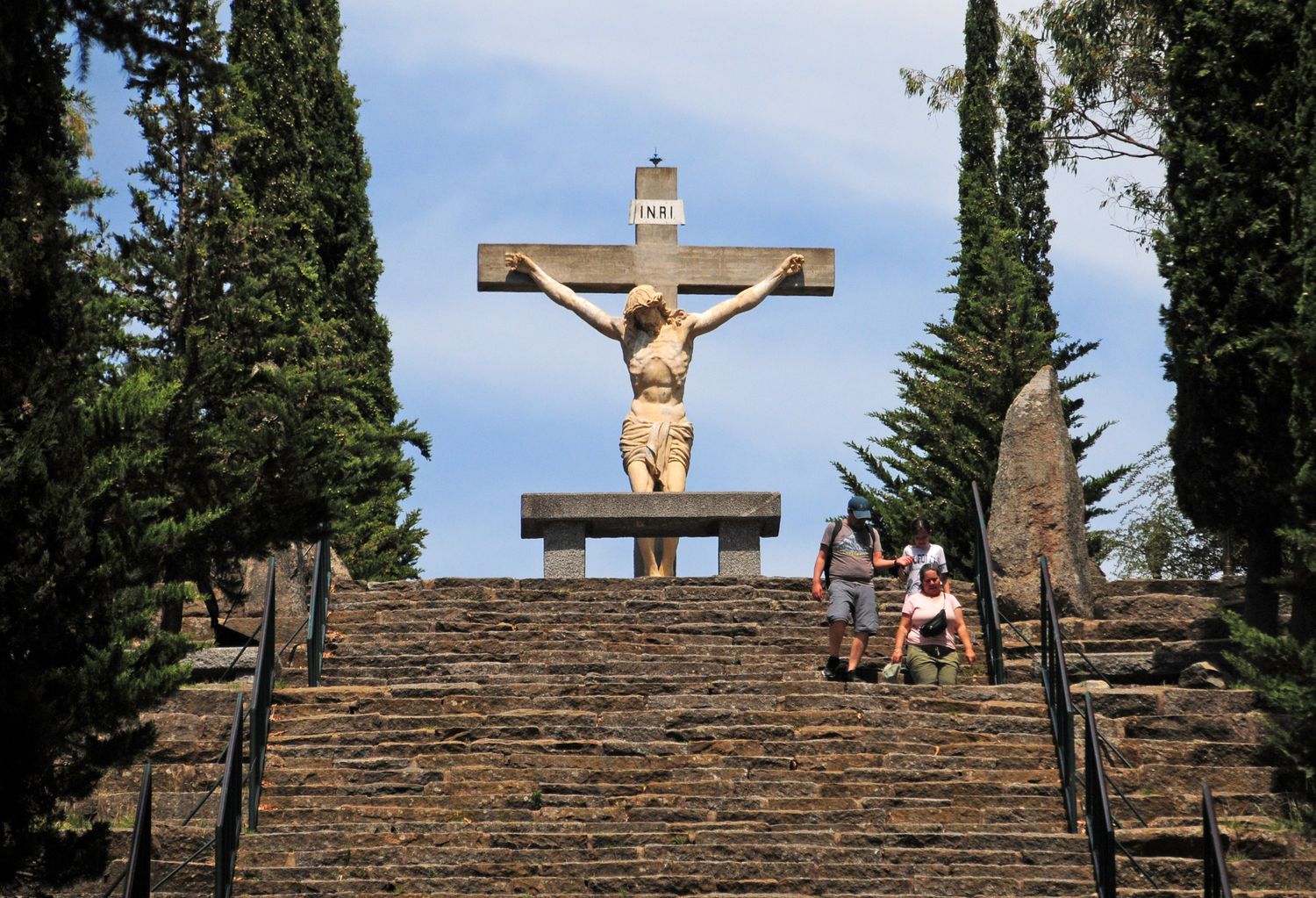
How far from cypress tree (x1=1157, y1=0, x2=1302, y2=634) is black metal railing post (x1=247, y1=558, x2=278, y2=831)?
7.34 m

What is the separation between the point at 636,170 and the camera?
20516 mm

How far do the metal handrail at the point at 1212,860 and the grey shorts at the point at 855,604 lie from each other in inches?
156

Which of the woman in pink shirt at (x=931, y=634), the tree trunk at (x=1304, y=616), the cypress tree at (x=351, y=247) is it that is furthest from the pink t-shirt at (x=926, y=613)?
the cypress tree at (x=351, y=247)

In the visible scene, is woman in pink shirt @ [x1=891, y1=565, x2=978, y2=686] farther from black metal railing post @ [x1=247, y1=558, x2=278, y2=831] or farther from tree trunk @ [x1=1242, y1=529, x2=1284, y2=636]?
black metal railing post @ [x1=247, y1=558, x2=278, y2=831]

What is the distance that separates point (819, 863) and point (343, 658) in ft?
15.4

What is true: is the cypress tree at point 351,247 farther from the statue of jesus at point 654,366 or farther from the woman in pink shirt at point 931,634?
the woman in pink shirt at point 931,634

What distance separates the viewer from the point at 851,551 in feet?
48.2

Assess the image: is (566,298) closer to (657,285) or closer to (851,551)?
(657,285)

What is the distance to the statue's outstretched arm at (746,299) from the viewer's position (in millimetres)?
19938

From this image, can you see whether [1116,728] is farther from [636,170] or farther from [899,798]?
[636,170]

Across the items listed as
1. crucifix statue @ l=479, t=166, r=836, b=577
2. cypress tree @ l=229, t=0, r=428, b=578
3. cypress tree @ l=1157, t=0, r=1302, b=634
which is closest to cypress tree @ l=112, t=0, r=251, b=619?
cypress tree @ l=229, t=0, r=428, b=578

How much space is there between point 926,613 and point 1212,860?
4.25m

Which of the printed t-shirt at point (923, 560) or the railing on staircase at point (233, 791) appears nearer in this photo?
the railing on staircase at point (233, 791)

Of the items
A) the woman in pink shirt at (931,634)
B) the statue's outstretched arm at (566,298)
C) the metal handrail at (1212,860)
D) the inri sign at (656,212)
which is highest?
the inri sign at (656,212)
